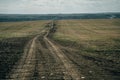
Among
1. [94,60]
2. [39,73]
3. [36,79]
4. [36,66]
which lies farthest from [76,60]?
[36,79]

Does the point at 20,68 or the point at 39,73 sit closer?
the point at 39,73

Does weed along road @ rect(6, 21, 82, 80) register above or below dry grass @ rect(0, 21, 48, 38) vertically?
above

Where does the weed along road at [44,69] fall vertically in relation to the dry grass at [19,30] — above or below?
above

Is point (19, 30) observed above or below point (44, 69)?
below

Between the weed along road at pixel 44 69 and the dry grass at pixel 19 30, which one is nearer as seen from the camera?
the weed along road at pixel 44 69

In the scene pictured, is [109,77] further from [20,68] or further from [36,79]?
[20,68]

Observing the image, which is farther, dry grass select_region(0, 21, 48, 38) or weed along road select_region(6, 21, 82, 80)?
dry grass select_region(0, 21, 48, 38)

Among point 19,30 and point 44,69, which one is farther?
point 19,30

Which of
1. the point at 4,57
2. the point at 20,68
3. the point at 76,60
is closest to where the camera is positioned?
the point at 20,68

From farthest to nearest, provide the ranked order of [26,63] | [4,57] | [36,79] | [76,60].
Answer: [4,57] < [76,60] < [26,63] < [36,79]

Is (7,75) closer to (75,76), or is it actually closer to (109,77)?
(75,76)
